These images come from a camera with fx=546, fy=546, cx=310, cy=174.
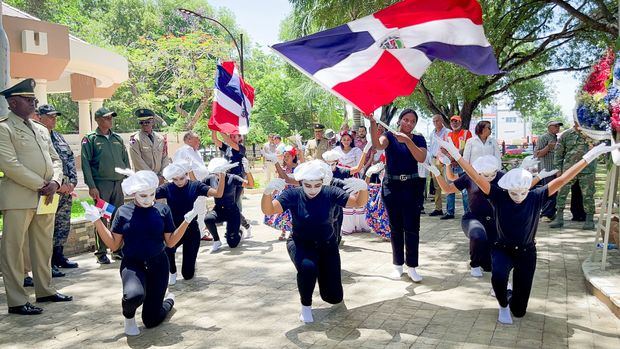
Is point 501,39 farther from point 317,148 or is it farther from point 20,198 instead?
point 20,198

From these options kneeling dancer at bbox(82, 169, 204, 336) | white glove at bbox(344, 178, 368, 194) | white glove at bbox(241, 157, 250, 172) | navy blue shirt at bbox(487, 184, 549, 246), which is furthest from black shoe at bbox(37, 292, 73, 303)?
navy blue shirt at bbox(487, 184, 549, 246)

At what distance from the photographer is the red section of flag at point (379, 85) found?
552 cm

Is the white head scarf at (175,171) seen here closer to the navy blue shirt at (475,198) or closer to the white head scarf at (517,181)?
the navy blue shirt at (475,198)

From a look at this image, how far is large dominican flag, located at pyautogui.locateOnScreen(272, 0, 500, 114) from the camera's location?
5.67 meters

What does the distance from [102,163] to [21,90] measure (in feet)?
7.10

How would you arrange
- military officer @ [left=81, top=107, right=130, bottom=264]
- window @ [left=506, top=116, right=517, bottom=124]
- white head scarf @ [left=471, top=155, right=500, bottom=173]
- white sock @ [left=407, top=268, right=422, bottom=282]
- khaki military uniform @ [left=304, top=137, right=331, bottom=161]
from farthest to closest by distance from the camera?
window @ [left=506, top=116, right=517, bottom=124], khaki military uniform @ [left=304, top=137, right=331, bottom=161], military officer @ [left=81, top=107, right=130, bottom=264], white sock @ [left=407, top=268, right=422, bottom=282], white head scarf @ [left=471, top=155, right=500, bottom=173]

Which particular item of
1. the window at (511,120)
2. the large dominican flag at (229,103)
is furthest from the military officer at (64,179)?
the window at (511,120)

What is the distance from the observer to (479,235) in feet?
20.0

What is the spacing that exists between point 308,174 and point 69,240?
4.98 meters

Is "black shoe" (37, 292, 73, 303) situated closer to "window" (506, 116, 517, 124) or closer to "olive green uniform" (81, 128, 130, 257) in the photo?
"olive green uniform" (81, 128, 130, 257)

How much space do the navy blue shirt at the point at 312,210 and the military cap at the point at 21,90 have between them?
2664 millimetres

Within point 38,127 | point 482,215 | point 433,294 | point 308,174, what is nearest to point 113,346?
point 308,174

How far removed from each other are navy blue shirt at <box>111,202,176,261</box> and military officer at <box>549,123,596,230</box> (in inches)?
283

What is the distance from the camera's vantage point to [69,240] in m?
8.20
